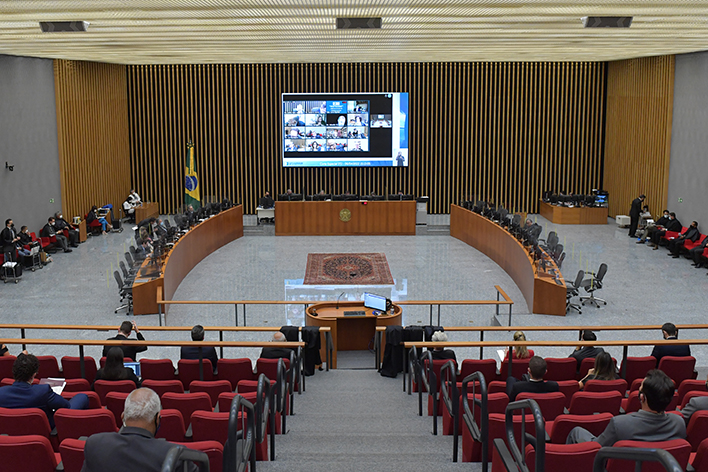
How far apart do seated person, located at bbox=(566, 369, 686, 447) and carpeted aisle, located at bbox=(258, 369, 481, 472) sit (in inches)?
52.6

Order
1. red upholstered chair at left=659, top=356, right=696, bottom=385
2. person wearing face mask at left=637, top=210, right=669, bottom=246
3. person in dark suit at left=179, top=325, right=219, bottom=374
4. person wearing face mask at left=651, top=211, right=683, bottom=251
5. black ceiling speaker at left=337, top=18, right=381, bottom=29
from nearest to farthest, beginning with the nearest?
red upholstered chair at left=659, top=356, right=696, bottom=385, person in dark suit at left=179, top=325, right=219, bottom=374, black ceiling speaker at left=337, top=18, right=381, bottom=29, person wearing face mask at left=651, top=211, right=683, bottom=251, person wearing face mask at left=637, top=210, right=669, bottom=246

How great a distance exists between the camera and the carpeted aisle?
4711 mm

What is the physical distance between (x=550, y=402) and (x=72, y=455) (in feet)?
10.0

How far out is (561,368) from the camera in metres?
6.71

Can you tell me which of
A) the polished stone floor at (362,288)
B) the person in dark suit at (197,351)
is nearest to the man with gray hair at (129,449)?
the person in dark suit at (197,351)

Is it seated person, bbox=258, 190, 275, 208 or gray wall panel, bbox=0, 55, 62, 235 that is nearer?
gray wall panel, bbox=0, 55, 62, 235

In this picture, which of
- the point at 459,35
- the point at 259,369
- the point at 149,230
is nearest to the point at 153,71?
the point at 149,230

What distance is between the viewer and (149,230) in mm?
17250

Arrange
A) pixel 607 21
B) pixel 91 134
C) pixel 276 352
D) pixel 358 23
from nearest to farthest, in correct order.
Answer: pixel 276 352 → pixel 607 21 → pixel 358 23 → pixel 91 134

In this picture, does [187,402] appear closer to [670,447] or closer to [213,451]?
[213,451]

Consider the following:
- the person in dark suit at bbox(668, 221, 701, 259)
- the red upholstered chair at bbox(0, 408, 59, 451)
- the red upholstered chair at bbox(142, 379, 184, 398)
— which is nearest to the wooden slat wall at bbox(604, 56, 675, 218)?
the person in dark suit at bbox(668, 221, 701, 259)

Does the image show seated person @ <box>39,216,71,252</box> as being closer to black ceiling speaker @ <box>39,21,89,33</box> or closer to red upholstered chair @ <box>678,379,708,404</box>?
black ceiling speaker @ <box>39,21,89,33</box>

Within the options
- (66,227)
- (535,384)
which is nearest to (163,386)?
(535,384)

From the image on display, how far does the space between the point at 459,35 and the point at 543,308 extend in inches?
191
